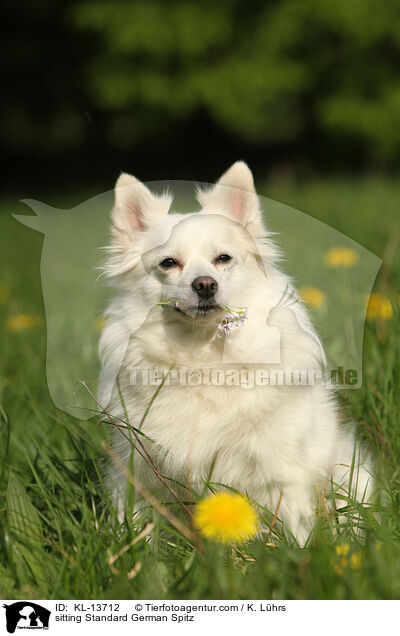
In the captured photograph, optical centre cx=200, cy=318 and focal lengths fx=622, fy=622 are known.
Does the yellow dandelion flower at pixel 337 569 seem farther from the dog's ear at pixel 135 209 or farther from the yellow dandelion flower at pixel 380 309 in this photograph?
the yellow dandelion flower at pixel 380 309

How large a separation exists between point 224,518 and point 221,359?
2.26ft

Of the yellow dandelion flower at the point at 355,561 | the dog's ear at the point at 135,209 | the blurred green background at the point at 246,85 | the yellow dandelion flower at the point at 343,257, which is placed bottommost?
the yellow dandelion flower at the point at 355,561

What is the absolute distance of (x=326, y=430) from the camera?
2.15 metres

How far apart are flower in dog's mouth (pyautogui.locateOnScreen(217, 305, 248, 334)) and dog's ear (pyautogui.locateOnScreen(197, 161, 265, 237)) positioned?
0.96 feet

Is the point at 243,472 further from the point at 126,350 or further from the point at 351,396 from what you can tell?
the point at 351,396

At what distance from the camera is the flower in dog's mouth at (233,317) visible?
80.3 inches

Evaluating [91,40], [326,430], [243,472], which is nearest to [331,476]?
[326,430]

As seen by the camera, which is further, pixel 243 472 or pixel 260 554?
pixel 243 472

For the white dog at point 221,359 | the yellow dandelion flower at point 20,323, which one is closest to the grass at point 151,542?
the white dog at point 221,359

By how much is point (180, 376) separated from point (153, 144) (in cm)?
1312

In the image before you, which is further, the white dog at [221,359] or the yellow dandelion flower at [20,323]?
the yellow dandelion flower at [20,323]

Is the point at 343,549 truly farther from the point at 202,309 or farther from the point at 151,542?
the point at 202,309
